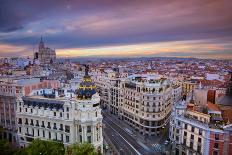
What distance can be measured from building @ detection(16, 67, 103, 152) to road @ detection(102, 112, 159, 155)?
53.6 feet

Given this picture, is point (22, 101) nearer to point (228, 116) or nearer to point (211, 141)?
point (211, 141)

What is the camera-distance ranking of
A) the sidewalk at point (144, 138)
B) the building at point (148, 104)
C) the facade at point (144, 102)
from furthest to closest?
the facade at point (144, 102) → the building at point (148, 104) → the sidewalk at point (144, 138)

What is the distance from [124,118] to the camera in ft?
420

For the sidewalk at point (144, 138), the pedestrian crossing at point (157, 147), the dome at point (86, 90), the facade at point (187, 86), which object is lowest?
the pedestrian crossing at point (157, 147)

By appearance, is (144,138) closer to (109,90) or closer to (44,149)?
(109,90)

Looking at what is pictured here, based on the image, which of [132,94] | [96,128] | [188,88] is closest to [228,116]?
[96,128]

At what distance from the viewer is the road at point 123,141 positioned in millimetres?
91250

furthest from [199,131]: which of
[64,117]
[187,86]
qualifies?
[187,86]

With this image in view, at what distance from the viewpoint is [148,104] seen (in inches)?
4222

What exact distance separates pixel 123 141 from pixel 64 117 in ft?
110

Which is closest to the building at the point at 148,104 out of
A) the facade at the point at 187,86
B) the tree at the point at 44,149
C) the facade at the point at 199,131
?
the facade at the point at 199,131

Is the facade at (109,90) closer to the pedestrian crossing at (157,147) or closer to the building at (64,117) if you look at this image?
the pedestrian crossing at (157,147)

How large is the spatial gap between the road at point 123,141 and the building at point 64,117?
1635cm

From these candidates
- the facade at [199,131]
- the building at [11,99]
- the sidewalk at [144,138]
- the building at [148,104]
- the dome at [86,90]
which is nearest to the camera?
the facade at [199,131]
